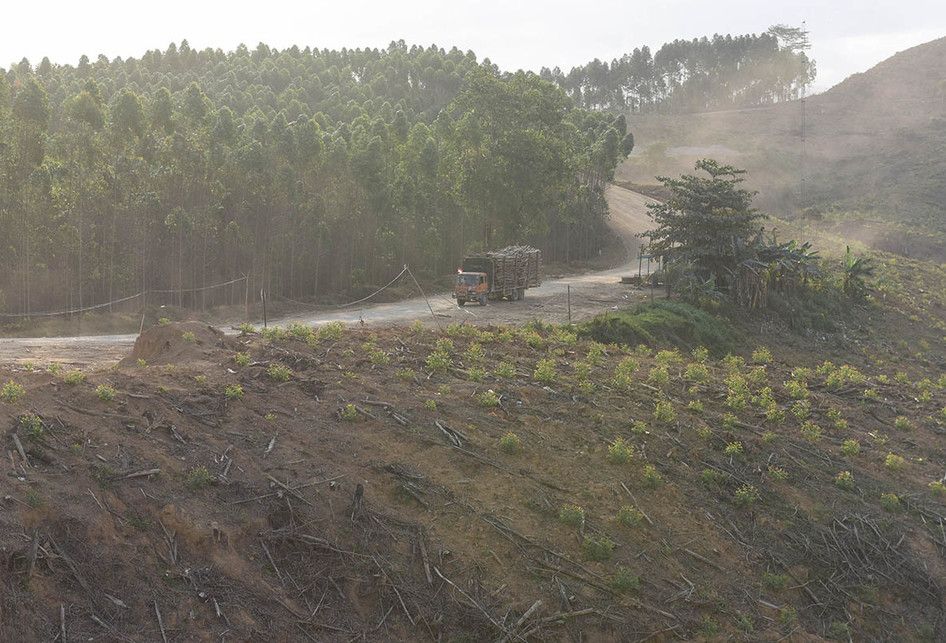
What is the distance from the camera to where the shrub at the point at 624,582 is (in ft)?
47.9

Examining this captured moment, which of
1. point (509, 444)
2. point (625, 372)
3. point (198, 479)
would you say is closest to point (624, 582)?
point (509, 444)

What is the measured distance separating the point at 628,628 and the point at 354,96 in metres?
85.3

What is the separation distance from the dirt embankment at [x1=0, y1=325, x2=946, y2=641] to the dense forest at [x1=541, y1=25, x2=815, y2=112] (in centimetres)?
14987

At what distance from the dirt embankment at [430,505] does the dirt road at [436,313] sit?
3.34 m

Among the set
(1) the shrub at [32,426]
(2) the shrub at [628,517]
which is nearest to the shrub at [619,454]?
(2) the shrub at [628,517]

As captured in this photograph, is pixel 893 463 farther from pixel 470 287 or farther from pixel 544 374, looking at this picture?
pixel 470 287

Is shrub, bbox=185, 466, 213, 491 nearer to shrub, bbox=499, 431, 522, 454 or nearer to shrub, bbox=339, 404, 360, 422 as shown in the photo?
shrub, bbox=339, 404, 360, 422

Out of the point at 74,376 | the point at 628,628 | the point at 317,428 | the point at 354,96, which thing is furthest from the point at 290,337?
the point at 354,96

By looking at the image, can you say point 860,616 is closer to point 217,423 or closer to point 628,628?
point 628,628

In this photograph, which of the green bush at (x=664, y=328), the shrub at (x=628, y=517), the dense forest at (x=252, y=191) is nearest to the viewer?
the shrub at (x=628, y=517)

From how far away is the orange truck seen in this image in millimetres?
38000

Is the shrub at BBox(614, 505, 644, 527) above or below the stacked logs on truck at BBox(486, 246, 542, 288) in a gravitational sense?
below

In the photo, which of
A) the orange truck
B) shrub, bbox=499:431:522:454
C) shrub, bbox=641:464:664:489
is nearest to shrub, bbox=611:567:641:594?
shrub, bbox=641:464:664:489

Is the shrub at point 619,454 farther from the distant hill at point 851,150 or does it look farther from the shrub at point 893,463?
the distant hill at point 851,150
